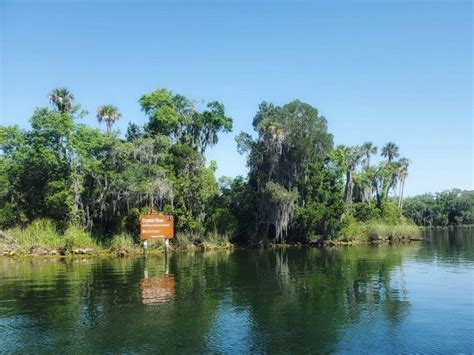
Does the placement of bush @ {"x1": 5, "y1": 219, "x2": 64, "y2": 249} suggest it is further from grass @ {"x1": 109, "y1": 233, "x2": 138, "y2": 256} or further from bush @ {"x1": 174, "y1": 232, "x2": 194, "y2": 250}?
bush @ {"x1": 174, "y1": 232, "x2": 194, "y2": 250}

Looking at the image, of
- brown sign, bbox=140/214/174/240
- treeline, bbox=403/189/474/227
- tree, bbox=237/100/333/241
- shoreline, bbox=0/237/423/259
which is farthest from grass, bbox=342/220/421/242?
treeline, bbox=403/189/474/227

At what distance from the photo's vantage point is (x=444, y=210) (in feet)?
444

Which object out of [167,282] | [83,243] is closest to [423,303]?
[167,282]

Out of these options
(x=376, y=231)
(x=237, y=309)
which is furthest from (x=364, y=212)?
(x=237, y=309)

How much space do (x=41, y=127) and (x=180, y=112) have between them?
1600cm

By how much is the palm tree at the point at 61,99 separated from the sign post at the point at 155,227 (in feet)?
44.3

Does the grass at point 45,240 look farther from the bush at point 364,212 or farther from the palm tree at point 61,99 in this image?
the bush at point 364,212

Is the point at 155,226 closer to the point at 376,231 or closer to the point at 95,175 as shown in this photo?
the point at 95,175

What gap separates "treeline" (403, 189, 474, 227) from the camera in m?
134

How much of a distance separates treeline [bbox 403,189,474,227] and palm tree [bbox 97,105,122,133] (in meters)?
104

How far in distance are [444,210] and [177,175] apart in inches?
4142

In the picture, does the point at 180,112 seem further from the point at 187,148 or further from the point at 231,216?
the point at 231,216

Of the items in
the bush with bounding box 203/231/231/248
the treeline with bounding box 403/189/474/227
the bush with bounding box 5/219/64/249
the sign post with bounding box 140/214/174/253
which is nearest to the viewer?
the bush with bounding box 5/219/64/249

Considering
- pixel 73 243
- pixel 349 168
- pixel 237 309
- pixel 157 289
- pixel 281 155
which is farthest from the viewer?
pixel 349 168
